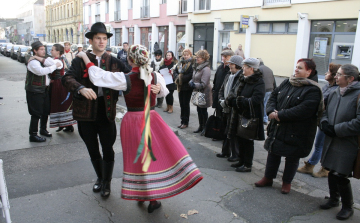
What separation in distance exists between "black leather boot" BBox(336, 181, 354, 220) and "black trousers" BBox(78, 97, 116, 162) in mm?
2648

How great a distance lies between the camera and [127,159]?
3291 mm

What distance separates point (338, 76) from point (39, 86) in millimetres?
4788

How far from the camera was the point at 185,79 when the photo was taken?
694 centimetres

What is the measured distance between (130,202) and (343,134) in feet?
8.10

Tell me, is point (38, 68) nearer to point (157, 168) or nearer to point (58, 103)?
point (58, 103)

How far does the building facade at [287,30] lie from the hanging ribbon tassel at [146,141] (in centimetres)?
1435

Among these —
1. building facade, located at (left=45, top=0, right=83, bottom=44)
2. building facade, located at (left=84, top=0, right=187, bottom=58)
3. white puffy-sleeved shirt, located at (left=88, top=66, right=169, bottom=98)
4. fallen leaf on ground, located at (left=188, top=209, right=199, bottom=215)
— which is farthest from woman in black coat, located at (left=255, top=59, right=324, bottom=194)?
building facade, located at (left=45, top=0, right=83, bottom=44)

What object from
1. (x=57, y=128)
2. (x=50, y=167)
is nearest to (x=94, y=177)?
(x=50, y=167)

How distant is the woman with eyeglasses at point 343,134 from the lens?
335 centimetres

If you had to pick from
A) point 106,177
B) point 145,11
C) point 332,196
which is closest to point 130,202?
point 106,177

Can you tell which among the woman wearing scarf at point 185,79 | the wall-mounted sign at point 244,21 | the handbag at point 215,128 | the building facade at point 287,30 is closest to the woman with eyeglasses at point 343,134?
the handbag at point 215,128

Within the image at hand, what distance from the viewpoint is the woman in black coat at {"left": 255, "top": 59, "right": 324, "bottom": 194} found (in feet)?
12.0

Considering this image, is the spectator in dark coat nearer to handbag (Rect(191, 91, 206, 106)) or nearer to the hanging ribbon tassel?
handbag (Rect(191, 91, 206, 106))

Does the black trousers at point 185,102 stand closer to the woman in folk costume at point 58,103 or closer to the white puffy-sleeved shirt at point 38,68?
the woman in folk costume at point 58,103
